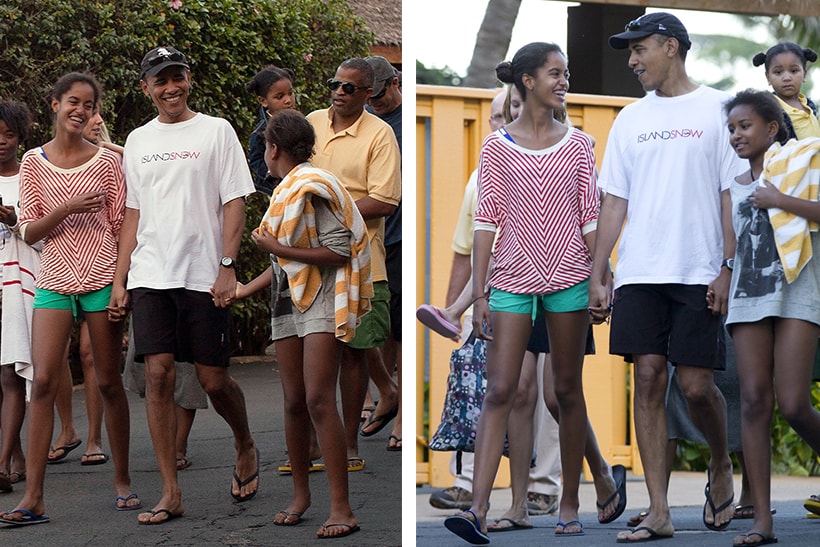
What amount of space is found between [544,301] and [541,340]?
0.23 meters

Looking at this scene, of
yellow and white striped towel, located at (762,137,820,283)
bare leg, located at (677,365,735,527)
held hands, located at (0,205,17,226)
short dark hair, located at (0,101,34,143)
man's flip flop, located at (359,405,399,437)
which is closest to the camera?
yellow and white striped towel, located at (762,137,820,283)

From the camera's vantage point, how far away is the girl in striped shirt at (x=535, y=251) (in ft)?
14.2

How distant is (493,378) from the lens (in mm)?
4418

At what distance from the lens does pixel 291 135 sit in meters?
4.43

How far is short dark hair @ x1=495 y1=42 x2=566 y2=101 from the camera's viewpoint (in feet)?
14.2

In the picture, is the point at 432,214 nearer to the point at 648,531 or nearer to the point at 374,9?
the point at 648,531

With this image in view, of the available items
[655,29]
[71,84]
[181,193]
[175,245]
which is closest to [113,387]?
[175,245]

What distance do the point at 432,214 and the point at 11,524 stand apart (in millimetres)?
1886

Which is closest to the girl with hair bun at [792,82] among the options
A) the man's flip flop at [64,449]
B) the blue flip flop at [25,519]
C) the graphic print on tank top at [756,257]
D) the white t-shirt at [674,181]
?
the white t-shirt at [674,181]

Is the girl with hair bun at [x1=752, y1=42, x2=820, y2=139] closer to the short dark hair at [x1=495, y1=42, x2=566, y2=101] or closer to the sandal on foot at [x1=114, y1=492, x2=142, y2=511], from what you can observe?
the short dark hair at [x1=495, y1=42, x2=566, y2=101]

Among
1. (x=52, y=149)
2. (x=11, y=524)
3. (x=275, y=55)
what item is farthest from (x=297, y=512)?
(x=275, y=55)

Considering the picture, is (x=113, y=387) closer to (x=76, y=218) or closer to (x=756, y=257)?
→ (x=76, y=218)

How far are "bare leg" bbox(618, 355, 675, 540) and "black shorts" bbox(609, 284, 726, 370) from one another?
5 centimetres

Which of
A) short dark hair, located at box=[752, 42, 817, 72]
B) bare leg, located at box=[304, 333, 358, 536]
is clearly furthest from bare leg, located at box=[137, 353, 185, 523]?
short dark hair, located at box=[752, 42, 817, 72]
